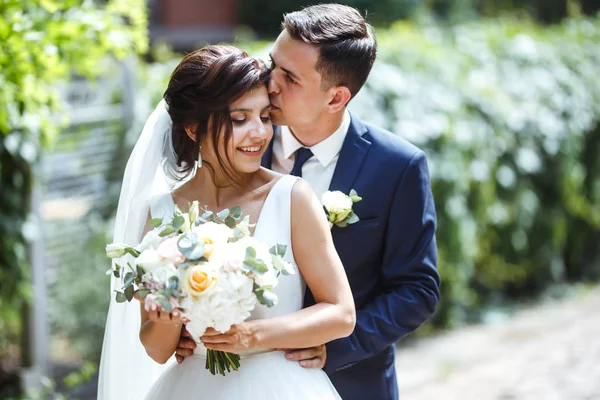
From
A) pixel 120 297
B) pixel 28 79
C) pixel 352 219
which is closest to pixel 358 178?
pixel 352 219

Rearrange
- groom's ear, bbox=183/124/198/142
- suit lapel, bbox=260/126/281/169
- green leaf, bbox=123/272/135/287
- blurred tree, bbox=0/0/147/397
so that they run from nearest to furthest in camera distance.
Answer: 1. green leaf, bbox=123/272/135/287
2. groom's ear, bbox=183/124/198/142
3. suit lapel, bbox=260/126/281/169
4. blurred tree, bbox=0/0/147/397

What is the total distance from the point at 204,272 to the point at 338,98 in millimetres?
868

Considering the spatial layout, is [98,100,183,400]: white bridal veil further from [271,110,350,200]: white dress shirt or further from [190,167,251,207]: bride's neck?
[271,110,350,200]: white dress shirt

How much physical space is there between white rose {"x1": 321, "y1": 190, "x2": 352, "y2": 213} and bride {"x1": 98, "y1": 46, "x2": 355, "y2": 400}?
136 millimetres

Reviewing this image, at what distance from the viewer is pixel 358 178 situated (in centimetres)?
280

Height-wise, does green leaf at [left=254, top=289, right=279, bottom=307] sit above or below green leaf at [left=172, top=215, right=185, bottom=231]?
below

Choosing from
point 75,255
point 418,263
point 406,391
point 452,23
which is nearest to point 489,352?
point 406,391

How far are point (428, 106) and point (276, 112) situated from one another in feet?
12.7

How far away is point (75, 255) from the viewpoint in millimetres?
5461

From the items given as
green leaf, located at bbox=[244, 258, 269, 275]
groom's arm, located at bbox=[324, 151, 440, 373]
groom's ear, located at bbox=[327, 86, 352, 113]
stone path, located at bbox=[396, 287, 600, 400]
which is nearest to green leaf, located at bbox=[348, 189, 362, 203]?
groom's arm, located at bbox=[324, 151, 440, 373]

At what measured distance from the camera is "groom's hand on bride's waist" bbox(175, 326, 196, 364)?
2467 mm

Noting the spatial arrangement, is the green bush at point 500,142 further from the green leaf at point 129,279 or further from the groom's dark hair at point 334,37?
the green leaf at point 129,279

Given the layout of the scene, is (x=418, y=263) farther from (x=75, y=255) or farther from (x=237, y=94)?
(x=75, y=255)

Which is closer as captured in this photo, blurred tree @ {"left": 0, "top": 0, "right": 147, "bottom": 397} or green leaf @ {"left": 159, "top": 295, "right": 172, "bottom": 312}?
green leaf @ {"left": 159, "top": 295, "right": 172, "bottom": 312}
